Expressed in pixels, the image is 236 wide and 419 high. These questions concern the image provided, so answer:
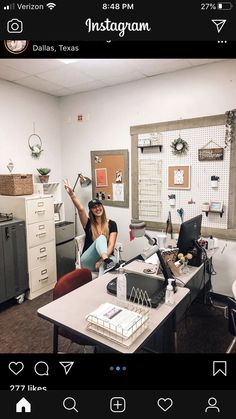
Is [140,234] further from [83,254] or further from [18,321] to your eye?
[18,321]

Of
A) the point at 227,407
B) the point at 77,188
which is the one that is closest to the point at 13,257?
the point at 77,188

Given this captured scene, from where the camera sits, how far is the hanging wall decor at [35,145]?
3.76 meters

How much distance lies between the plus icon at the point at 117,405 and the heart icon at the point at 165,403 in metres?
0.08

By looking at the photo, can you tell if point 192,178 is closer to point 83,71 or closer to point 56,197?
point 83,71

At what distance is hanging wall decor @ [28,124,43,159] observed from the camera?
12.3ft

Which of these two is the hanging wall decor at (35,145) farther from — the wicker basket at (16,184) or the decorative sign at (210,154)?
the decorative sign at (210,154)

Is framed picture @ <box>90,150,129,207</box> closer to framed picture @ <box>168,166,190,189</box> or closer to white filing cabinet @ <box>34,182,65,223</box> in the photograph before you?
white filing cabinet @ <box>34,182,65,223</box>

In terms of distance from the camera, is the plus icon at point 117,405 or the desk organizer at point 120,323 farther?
the desk organizer at point 120,323

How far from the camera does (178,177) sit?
10.4ft

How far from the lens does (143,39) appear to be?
38.1 inches

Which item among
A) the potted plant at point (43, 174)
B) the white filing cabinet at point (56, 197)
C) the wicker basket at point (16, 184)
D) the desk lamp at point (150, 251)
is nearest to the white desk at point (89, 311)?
the desk lamp at point (150, 251)

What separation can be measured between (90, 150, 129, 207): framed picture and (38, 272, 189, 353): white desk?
2.02 metres

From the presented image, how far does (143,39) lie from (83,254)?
209 centimetres

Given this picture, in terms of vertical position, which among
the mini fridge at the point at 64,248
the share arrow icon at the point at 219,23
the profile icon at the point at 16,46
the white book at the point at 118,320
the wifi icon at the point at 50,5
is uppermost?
the profile icon at the point at 16,46
